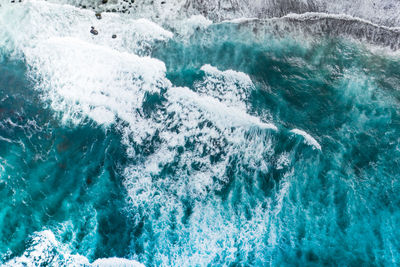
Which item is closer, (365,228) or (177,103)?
(365,228)

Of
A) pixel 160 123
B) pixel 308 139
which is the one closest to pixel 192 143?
pixel 160 123

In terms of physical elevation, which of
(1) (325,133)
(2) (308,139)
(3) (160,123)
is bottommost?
(3) (160,123)

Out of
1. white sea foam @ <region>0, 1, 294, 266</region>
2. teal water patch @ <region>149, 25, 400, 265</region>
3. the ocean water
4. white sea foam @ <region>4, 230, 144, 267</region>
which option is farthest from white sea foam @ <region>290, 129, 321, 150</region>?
white sea foam @ <region>4, 230, 144, 267</region>

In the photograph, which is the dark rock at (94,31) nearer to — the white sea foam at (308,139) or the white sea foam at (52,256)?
the white sea foam at (52,256)

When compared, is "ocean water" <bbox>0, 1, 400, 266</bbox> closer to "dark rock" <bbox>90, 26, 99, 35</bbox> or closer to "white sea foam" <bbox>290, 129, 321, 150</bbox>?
"white sea foam" <bbox>290, 129, 321, 150</bbox>

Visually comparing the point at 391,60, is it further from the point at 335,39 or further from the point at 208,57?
the point at 208,57

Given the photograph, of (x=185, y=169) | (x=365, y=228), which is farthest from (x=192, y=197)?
(x=365, y=228)

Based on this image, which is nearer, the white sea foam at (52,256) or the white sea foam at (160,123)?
the white sea foam at (52,256)

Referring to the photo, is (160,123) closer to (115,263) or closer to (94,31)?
(94,31)

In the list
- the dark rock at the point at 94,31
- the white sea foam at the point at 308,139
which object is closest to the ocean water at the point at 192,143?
the white sea foam at the point at 308,139
